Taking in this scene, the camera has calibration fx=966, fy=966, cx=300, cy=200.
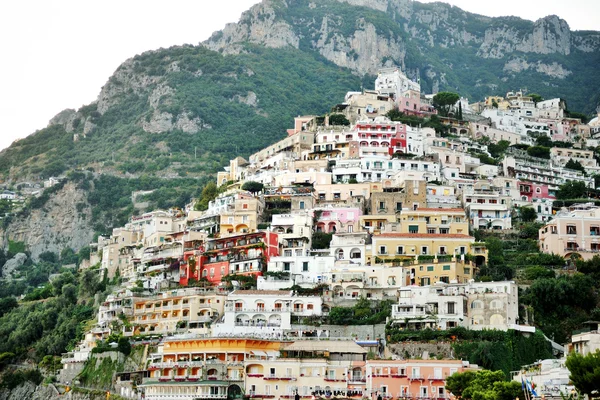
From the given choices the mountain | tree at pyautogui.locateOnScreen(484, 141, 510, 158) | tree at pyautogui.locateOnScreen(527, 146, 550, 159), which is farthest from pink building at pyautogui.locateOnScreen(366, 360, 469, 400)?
the mountain

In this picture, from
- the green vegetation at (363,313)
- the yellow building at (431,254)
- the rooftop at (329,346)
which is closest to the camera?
the rooftop at (329,346)

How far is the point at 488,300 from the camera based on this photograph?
2746 inches

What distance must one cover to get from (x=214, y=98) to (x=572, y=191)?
3007 inches

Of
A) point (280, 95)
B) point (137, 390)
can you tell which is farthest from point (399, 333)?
point (280, 95)

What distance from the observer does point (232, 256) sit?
83625 millimetres

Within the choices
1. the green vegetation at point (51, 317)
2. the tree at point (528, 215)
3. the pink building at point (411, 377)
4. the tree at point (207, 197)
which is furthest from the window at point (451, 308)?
the tree at point (207, 197)

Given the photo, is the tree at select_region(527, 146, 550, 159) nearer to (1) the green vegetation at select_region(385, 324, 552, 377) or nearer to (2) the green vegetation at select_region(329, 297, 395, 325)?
(2) the green vegetation at select_region(329, 297, 395, 325)

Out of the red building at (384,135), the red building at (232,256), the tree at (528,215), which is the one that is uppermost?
the red building at (384,135)

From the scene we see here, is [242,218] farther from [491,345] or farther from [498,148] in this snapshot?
[498,148]

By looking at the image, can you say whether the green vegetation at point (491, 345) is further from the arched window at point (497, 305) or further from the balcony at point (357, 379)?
the balcony at point (357, 379)

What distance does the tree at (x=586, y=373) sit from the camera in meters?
42.5

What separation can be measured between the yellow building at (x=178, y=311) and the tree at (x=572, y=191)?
1687 inches

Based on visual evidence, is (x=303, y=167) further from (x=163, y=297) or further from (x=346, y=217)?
(x=163, y=297)

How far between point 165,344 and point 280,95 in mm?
100897
